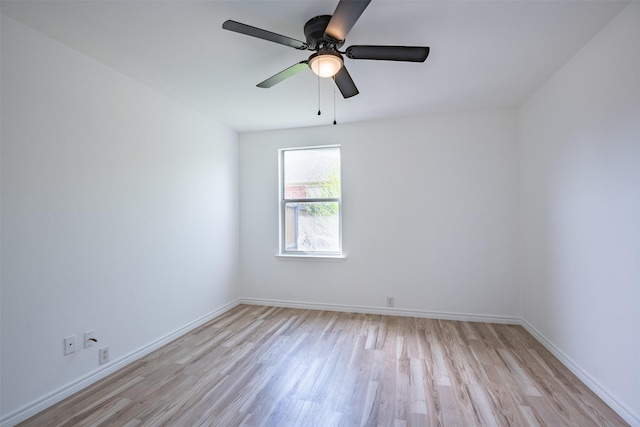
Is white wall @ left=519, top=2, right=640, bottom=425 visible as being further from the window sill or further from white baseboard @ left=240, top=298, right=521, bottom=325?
the window sill

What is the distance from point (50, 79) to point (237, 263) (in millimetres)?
2797

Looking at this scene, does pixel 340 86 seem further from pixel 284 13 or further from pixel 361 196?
pixel 361 196

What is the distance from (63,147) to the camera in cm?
207

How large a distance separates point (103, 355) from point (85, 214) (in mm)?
1100

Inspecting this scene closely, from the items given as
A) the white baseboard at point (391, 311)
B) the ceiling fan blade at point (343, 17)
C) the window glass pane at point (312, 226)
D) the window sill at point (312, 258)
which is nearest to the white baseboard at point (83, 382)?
the white baseboard at point (391, 311)

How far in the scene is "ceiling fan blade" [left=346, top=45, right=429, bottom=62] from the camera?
170 cm

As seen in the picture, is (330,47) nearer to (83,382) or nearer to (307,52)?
(307,52)

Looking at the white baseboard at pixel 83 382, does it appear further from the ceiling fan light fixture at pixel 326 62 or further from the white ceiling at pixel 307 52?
the ceiling fan light fixture at pixel 326 62

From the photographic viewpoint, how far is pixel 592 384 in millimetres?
2072

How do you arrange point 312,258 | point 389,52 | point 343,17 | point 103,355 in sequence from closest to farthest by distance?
point 343,17 < point 389,52 < point 103,355 < point 312,258

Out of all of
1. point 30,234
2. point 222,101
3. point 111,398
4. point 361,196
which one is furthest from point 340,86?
point 111,398

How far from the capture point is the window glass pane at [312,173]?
3.96 meters

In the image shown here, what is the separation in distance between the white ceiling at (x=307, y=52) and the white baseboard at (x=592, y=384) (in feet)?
7.71

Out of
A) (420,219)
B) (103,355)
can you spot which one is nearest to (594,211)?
(420,219)
